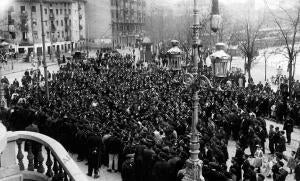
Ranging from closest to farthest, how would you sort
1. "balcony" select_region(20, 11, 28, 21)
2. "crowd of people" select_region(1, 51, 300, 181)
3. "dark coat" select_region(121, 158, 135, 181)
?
"crowd of people" select_region(1, 51, 300, 181) < "dark coat" select_region(121, 158, 135, 181) < "balcony" select_region(20, 11, 28, 21)

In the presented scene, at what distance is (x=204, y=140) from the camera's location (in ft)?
48.8

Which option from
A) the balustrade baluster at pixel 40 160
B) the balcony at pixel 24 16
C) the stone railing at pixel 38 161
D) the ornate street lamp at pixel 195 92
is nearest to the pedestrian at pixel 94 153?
the ornate street lamp at pixel 195 92

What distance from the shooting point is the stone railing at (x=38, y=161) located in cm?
524

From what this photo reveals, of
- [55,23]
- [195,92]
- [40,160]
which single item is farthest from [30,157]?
[55,23]

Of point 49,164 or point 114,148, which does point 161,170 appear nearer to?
point 114,148

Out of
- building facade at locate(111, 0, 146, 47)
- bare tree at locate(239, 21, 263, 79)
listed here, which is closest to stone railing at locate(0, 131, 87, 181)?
bare tree at locate(239, 21, 263, 79)

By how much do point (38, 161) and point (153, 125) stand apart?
35.5ft

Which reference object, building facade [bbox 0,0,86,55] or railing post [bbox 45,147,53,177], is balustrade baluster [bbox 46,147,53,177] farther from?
building facade [bbox 0,0,86,55]

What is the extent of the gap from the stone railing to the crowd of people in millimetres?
4745

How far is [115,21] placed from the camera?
311 feet

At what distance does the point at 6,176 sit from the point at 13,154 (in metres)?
0.60

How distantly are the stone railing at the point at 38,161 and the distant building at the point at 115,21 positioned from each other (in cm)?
8003

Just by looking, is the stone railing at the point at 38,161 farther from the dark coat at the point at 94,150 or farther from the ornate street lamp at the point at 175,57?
the dark coat at the point at 94,150

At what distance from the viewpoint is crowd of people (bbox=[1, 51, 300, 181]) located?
12.5 metres
